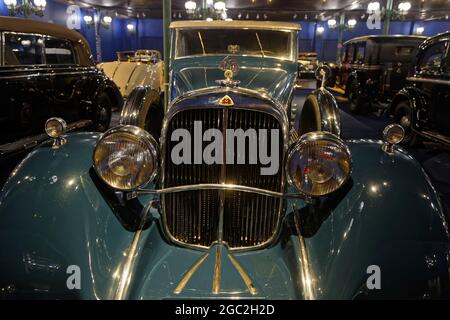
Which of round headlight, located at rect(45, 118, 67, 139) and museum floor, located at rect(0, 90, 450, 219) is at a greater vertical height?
round headlight, located at rect(45, 118, 67, 139)

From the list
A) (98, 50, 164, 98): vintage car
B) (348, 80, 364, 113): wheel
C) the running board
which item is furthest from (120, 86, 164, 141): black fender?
(348, 80, 364, 113): wheel

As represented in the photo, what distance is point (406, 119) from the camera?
7418mm

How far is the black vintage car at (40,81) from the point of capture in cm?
498

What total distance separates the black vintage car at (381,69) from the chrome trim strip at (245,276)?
9677mm

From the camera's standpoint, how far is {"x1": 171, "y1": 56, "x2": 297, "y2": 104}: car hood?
10.1ft

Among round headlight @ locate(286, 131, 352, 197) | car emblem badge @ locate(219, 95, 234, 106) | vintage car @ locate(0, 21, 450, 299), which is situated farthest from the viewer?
car emblem badge @ locate(219, 95, 234, 106)

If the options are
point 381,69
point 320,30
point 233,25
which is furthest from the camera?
point 320,30

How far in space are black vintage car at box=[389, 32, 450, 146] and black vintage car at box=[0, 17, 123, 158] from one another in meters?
5.93

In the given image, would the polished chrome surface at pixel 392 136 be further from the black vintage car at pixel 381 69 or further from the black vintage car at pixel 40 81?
the black vintage car at pixel 381 69

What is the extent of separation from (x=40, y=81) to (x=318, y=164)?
16.2 feet

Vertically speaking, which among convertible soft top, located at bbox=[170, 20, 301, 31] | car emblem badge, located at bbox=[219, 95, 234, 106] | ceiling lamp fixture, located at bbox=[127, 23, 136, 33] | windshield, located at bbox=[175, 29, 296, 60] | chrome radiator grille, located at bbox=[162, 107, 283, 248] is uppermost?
ceiling lamp fixture, located at bbox=[127, 23, 136, 33]

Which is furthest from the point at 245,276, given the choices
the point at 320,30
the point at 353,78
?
the point at 320,30

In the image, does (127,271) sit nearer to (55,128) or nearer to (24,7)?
(55,128)

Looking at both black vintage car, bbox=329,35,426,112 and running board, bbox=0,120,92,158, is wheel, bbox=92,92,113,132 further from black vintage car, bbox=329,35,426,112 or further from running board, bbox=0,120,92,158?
black vintage car, bbox=329,35,426,112
